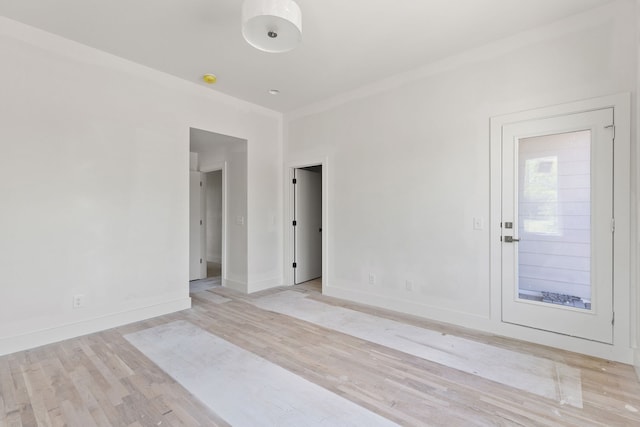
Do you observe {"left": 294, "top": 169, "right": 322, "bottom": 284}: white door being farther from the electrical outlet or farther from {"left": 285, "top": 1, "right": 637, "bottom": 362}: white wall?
the electrical outlet

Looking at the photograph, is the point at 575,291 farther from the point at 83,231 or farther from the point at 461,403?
the point at 83,231

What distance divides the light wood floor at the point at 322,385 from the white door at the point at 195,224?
2.47 meters

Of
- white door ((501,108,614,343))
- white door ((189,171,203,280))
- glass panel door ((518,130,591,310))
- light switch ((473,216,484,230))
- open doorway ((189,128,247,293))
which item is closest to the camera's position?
white door ((501,108,614,343))

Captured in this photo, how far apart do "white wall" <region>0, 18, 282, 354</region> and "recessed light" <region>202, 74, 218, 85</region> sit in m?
0.27

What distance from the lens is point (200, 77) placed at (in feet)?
12.5

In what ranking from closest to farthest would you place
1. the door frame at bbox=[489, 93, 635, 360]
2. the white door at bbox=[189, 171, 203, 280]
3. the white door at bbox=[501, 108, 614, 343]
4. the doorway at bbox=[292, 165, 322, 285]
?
the door frame at bbox=[489, 93, 635, 360] → the white door at bbox=[501, 108, 614, 343] → the doorway at bbox=[292, 165, 322, 285] → the white door at bbox=[189, 171, 203, 280]

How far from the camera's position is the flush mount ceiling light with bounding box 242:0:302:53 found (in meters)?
1.89

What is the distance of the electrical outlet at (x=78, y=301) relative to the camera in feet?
10.0

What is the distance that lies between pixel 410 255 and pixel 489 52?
2.34m

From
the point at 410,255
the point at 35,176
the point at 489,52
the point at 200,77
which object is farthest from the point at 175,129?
the point at 489,52

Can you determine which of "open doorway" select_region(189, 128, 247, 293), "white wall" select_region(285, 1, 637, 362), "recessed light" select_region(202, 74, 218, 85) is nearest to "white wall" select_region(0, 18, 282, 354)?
"recessed light" select_region(202, 74, 218, 85)

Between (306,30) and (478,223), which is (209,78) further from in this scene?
(478,223)

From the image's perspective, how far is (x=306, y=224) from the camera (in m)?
5.40

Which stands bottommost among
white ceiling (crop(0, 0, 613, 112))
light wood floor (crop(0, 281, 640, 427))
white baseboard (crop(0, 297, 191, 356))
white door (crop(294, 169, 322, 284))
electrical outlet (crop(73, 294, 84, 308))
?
light wood floor (crop(0, 281, 640, 427))
